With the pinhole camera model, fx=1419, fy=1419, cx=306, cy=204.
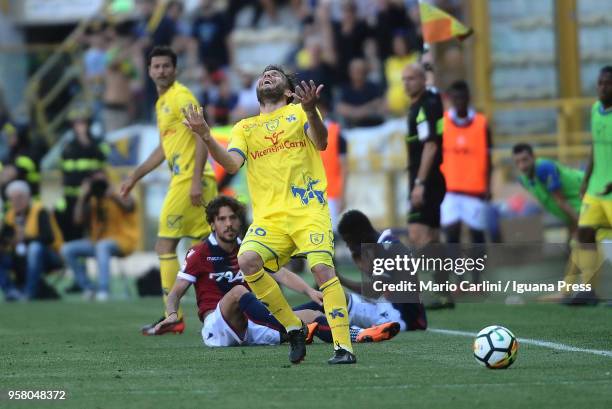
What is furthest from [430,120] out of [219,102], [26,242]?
[219,102]

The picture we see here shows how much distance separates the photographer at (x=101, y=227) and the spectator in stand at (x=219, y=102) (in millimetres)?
2784

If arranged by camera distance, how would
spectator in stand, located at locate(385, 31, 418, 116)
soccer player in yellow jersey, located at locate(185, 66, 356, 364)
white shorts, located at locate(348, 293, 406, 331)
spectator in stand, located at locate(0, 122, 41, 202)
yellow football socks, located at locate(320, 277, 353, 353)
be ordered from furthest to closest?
spectator in stand, located at locate(385, 31, 418, 116)
spectator in stand, located at locate(0, 122, 41, 202)
white shorts, located at locate(348, 293, 406, 331)
soccer player in yellow jersey, located at locate(185, 66, 356, 364)
yellow football socks, located at locate(320, 277, 353, 353)

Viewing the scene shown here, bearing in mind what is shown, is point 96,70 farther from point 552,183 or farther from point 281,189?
point 281,189

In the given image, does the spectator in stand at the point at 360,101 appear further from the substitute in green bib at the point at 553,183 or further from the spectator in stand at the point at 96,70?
the substitute in green bib at the point at 553,183

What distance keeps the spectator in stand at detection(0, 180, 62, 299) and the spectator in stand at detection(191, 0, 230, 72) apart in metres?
6.46

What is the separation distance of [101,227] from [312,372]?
9663mm

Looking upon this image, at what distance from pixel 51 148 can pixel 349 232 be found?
15844 mm

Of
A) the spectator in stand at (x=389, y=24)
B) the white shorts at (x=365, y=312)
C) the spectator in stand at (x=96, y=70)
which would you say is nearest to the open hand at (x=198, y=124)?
the white shorts at (x=365, y=312)

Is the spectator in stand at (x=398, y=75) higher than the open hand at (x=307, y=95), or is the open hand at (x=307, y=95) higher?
the spectator in stand at (x=398, y=75)

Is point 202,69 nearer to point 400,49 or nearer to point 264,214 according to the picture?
point 400,49

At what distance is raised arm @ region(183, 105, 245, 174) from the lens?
835 centimetres

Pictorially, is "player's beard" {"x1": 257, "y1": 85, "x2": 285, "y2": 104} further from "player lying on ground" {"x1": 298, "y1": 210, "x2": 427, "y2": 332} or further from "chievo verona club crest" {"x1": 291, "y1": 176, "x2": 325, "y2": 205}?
"player lying on ground" {"x1": 298, "y1": 210, "x2": 427, "y2": 332}

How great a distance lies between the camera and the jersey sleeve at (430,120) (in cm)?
1300

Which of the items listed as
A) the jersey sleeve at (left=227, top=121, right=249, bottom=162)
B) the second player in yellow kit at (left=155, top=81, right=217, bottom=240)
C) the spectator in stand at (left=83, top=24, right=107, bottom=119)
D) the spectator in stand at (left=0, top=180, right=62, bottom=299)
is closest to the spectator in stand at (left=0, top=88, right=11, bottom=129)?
the spectator in stand at (left=83, top=24, right=107, bottom=119)
